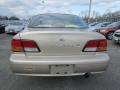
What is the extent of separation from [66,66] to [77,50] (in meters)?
0.34

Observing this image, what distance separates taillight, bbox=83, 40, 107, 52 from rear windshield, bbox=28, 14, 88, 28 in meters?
0.94

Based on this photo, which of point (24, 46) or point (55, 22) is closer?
point (24, 46)

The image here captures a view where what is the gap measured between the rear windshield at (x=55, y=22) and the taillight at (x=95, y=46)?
0.94 metres

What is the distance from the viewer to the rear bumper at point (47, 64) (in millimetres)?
3596

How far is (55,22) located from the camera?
475cm

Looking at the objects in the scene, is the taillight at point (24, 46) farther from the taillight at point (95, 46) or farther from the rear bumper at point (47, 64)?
the taillight at point (95, 46)

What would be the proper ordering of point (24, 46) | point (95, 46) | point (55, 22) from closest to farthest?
point (24, 46) → point (95, 46) → point (55, 22)

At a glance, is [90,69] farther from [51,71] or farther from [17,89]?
[17,89]

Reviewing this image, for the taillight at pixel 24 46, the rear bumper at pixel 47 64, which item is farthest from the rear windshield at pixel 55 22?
the rear bumper at pixel 47 64

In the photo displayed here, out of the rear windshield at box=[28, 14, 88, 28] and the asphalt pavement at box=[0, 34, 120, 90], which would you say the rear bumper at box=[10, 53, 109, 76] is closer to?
the asphalt pavement at box=[0, 34, 120, 90]

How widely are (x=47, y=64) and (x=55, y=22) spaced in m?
1.44

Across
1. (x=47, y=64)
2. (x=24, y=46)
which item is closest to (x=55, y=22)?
(x=24, y=46)

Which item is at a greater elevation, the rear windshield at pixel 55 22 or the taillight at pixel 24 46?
the rear windshield at pixel 55 22

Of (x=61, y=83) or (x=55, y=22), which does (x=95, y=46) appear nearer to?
(x=61, y=83)
